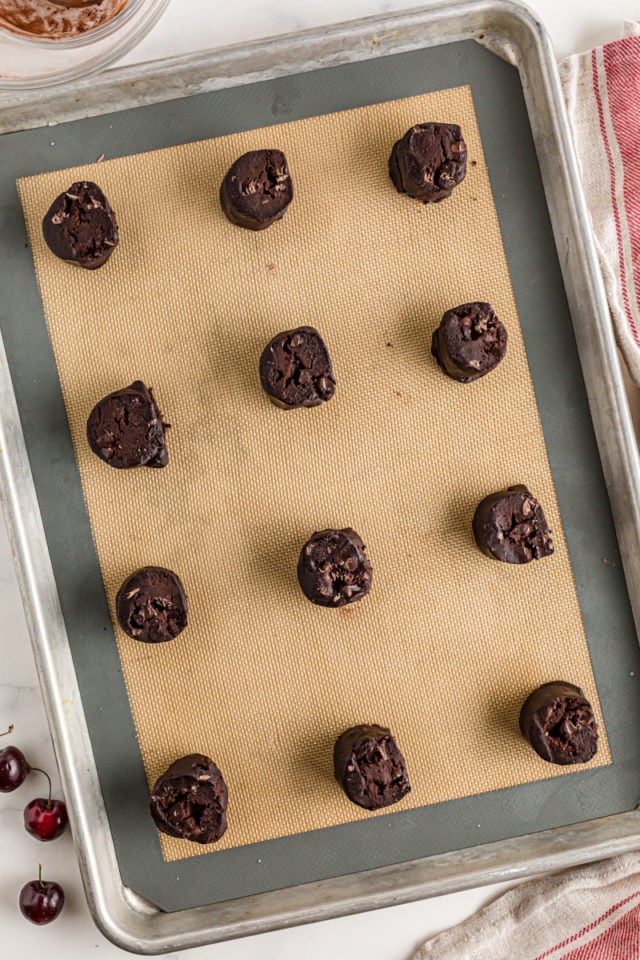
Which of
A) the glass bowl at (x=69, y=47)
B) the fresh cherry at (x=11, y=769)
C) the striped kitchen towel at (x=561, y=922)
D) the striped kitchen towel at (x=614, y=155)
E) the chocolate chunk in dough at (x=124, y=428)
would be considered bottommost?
the striped kitchen towel at (x=561, y=922)

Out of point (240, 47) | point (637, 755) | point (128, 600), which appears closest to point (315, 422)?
point (128, 600)

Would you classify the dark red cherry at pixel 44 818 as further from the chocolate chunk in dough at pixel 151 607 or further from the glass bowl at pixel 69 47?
the glass bowl at pixel 69 47

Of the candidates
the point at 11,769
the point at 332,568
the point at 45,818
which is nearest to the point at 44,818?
the point at 45,818

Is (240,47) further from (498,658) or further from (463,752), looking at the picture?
(463,752)

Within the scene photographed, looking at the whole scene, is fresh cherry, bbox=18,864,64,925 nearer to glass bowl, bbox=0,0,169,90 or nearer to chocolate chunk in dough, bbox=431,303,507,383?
chocolate chunk in dough, bbox=431,303,507,383

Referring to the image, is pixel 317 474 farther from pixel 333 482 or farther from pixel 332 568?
pixel 332 568

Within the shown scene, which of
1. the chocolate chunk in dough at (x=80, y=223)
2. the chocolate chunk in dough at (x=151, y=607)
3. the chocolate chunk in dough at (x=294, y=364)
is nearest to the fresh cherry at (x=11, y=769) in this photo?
the chocolate chunk in dough at (x=151, y=607)
